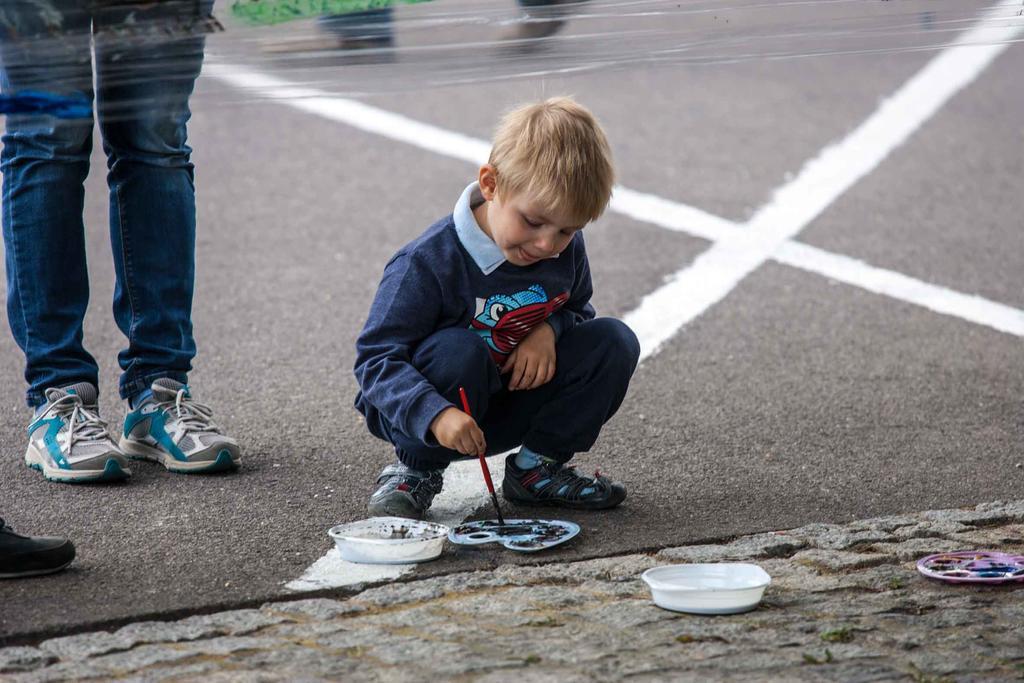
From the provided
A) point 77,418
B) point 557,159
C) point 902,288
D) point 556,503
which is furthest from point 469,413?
point 902,288

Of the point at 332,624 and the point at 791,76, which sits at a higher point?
the point at 791,76

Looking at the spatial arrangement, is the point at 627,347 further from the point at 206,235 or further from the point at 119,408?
the point at 206,235

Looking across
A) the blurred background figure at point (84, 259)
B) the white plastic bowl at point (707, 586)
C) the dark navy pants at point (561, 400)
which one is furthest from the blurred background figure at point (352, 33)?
the white plastic bowl at point (707, 586)

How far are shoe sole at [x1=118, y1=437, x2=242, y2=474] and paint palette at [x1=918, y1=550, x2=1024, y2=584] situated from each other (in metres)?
1.77

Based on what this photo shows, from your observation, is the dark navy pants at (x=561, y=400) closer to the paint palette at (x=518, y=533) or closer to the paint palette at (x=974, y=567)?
the paint palette at (x=518, y=533)

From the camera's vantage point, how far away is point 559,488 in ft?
11.5

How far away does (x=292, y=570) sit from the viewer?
10.1 ft

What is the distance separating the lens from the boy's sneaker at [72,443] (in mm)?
3613

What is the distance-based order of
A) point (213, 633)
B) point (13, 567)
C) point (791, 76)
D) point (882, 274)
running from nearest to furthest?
1. point (213, 633)
2. point (13, 567)
3. point (882, 274)
4. point (791, 76)

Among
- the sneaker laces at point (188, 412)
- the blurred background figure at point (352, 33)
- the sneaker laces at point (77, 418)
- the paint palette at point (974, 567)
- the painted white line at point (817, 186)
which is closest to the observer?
the paint palette at point (974, 567)

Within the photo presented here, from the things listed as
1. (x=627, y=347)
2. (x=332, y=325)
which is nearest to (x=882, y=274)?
(x=332, y=325)

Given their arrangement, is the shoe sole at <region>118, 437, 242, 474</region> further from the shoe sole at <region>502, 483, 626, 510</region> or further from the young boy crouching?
the shoe sole at <region>502, 483, 626, 510</region>

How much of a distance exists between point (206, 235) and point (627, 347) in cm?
339

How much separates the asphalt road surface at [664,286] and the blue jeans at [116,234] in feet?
0.67
